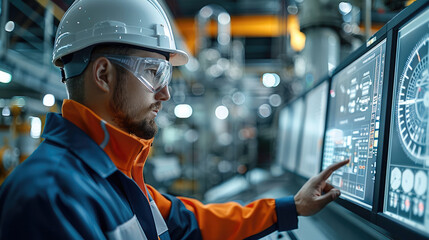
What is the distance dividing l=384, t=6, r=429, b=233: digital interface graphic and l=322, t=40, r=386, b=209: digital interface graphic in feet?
0.29

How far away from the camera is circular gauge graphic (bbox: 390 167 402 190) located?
2.37 ft

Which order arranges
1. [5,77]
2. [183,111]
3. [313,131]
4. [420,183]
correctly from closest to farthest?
[420,183], [313,131], [5,77], [183,111]

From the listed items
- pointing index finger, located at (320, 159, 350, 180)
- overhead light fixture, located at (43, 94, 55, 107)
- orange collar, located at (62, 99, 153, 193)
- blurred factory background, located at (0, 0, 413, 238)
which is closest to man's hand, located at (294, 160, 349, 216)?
pointing index finger, located at (320, 159, 350, 180)

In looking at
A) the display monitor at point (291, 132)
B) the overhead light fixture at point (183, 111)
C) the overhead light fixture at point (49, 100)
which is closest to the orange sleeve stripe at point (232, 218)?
the display monitor at point (291, 132)

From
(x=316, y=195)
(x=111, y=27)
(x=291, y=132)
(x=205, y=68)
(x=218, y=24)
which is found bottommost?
(x=316, y=195)

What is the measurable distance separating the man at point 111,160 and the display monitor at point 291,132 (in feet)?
3.11

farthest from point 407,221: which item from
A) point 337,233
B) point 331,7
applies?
point 331,7

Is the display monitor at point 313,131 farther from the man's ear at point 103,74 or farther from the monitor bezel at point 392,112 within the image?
the man's ear at point 103,74

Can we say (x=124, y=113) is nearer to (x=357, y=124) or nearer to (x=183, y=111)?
(x=357, y=124)

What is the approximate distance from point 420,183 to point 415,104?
16 cm

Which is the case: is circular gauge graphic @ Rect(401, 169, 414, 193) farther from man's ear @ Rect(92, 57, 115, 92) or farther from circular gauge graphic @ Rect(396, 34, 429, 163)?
man's ear @ Rect(92, 57, 115, 92)

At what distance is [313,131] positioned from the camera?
174 cm

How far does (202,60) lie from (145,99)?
4551 millimetres

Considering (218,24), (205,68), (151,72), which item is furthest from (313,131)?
(218,24)
